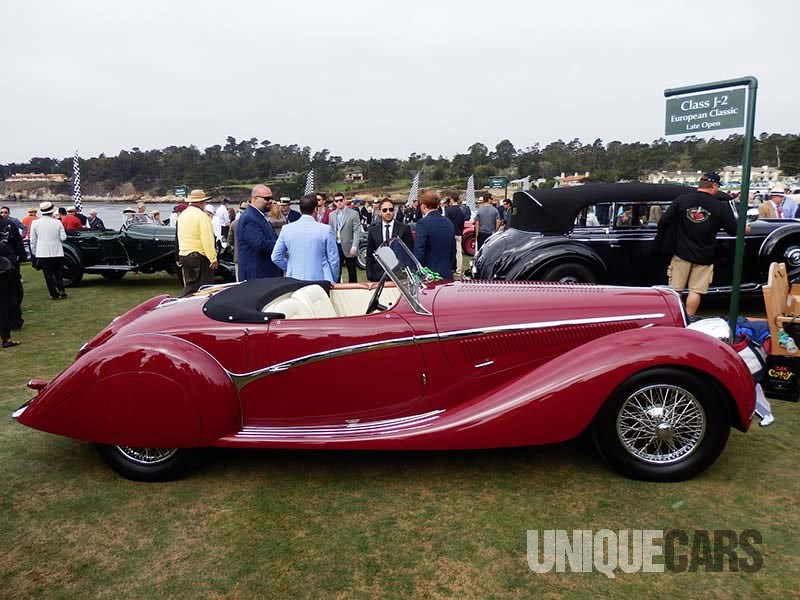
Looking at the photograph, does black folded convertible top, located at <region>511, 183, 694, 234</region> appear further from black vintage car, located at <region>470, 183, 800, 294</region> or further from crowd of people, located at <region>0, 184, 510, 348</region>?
crowd of people, located at <region>0, 184, 510, 348</region>

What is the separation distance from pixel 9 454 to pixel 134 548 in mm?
1705

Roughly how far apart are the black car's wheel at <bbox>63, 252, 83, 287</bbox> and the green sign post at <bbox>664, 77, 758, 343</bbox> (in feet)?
34.9

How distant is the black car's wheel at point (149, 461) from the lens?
3.26m

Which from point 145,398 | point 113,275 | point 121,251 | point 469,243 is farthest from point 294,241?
point 469,243

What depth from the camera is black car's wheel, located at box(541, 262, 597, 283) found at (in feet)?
22.9

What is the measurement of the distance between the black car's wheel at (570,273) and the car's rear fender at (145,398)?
193 inches

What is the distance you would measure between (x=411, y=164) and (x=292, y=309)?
97597 mm

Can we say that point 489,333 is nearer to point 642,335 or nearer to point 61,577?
point 642,335

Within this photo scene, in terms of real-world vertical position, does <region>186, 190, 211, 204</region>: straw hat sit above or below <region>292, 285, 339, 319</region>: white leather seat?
above

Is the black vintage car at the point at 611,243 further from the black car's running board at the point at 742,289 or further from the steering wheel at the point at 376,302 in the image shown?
the steering wheel at the point at 376,302

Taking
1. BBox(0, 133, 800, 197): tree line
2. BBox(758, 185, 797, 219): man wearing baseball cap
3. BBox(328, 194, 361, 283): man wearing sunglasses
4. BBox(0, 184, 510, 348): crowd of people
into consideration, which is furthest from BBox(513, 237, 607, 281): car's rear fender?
BBox(0, 133, 800, 197): tree line

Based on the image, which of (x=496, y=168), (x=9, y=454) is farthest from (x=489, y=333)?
(x=496, y=168)

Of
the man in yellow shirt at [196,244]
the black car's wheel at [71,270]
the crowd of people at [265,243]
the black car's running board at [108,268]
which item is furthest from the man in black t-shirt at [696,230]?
the black car's wheel at [71,270]

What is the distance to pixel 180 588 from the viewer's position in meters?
2.35
